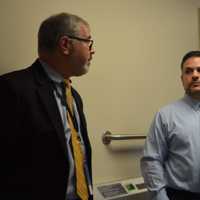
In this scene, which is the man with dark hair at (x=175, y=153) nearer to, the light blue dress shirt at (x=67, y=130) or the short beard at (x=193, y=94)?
the short beard at (x=193, y=94)

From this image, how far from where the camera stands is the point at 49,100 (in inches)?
51.7

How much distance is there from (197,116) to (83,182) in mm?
748

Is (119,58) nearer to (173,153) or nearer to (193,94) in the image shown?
(193,94)

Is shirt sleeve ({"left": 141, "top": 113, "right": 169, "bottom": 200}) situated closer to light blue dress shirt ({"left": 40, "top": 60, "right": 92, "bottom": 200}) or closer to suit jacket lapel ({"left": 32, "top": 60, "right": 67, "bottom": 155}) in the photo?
light blue dress shirt ({"left": 40, "top": 60, "right": 92, "bottom": 200})

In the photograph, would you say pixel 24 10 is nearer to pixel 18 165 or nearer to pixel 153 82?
pixel 18 165

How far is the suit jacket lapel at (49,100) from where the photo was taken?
4.18 feet

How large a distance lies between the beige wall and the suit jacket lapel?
0.78ft

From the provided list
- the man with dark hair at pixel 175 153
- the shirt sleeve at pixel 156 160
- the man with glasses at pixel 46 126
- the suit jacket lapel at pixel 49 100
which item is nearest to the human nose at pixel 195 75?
the man with dark hair at pixel 175 153

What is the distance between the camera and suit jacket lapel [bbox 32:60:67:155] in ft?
4.18

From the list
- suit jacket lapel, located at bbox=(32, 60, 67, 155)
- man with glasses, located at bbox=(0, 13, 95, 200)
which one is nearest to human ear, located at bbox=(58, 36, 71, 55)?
man with glasses, located at bbox=(0, 13, 95, 200)

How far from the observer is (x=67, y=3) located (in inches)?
69.6

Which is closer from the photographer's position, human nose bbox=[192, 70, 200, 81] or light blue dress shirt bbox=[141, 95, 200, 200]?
light blue dress shirt bbox=[141, 95, 200, 200]

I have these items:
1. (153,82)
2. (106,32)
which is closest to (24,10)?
(106,32)

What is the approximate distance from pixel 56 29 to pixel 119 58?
0.66m
